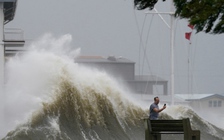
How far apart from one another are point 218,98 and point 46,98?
354ft

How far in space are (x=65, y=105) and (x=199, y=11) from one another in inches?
771

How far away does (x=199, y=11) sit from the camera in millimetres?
16609

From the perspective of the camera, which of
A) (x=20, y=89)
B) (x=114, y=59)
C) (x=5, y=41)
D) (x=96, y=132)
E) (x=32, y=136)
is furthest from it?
(x=114, y=59)

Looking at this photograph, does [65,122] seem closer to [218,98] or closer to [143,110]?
[143,110]

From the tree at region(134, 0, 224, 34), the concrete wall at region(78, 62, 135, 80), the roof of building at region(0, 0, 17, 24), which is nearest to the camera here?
the tree at region(134, 0, 224, 34)

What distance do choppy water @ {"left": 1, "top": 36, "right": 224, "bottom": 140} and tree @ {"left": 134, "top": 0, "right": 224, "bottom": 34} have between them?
51.1 feet

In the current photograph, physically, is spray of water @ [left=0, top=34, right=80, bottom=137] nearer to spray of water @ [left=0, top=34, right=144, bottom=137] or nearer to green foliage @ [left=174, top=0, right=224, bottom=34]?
spray of water @ [left=0, top=34, right=144, bottom=137]

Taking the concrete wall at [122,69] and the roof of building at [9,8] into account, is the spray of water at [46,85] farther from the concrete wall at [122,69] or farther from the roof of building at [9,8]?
the concrete wall at [122,69]

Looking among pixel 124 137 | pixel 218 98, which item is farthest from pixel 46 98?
pixel 218 98

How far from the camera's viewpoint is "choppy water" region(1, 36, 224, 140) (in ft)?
111

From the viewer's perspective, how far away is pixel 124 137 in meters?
34.4

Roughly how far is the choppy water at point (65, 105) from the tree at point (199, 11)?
51.1 feet

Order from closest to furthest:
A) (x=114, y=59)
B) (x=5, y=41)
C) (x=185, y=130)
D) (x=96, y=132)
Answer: (x=185, y=130)
(x=96, y=132)
(x=5, y=41)
(x=114, y=59)

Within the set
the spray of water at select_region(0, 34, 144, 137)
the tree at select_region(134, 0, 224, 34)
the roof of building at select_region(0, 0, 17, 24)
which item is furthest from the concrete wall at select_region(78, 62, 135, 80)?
the tree at select_region(134, 0, 224, 34)
